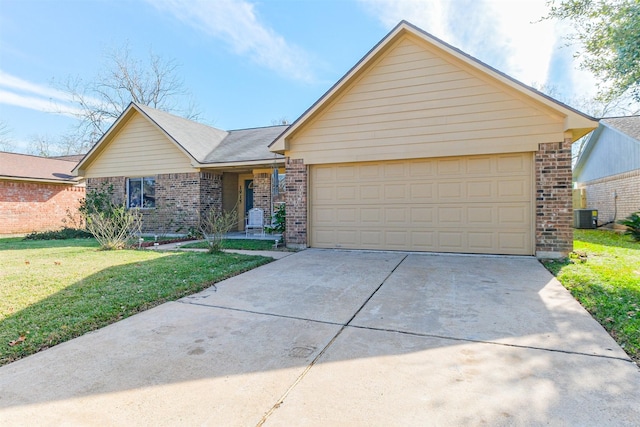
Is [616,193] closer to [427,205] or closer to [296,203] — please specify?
[427,205]

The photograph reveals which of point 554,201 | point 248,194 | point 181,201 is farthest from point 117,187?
point 554,201

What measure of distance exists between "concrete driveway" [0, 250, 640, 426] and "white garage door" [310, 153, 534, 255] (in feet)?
10.2

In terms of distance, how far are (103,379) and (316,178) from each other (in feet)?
23.7

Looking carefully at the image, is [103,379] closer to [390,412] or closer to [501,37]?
[390,412]

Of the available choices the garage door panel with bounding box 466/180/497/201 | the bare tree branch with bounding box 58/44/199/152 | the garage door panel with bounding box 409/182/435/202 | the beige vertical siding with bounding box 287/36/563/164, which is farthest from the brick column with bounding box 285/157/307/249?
the bare tree branch with bounding box 58/44/199/152

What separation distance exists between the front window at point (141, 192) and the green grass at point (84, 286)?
5439 mm

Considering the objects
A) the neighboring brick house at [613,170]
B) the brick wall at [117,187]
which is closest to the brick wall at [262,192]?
the brick wall at [117,187]

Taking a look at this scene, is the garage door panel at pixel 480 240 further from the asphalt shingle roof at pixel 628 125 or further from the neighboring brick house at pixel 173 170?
the asphalt shingle roof at pixel 628 125

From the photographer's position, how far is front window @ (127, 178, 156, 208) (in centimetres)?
1349

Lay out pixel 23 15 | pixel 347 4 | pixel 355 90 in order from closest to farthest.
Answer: pixel 355 90, pixel 347 4, pixel 23 15

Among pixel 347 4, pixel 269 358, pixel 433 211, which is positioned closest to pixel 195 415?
pixel 269 358

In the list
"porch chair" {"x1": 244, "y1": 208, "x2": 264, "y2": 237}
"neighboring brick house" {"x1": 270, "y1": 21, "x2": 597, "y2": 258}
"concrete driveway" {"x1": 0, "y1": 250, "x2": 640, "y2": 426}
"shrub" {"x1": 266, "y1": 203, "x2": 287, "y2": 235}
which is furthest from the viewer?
"porch chair" {"x1": 244, "y1": 208, "x2": 264, "y2": 237}

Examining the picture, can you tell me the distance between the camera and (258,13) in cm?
1237

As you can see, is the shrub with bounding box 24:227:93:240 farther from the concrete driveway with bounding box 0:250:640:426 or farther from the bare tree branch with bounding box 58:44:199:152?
the bare tree branch with bounding box 58:44:199:152
